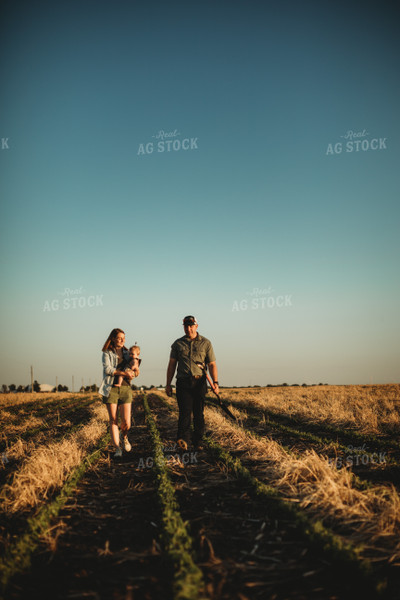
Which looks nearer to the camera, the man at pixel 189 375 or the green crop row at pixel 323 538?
the green crop row at pixel 323 538


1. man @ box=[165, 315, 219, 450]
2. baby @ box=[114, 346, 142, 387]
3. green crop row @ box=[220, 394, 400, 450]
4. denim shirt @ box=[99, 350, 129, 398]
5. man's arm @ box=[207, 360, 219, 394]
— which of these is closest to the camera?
denim shirt @ box=[99, 350, 129, 398]

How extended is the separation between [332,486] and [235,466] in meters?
1.91

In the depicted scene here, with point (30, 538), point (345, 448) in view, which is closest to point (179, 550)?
point (30, 538)

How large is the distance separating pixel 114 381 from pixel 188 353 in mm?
1626

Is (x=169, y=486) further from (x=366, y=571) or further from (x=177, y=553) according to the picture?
(x=366, y=571)

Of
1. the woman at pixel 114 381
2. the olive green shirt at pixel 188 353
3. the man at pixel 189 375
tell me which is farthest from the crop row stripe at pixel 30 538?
the olive green shirt at pixel 188 353

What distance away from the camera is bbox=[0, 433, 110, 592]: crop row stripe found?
2884mm

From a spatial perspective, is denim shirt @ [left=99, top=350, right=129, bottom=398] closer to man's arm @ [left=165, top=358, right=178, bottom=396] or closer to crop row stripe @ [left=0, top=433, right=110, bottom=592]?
man's arm @ [left=165, top=358, right=178, bottom=396]

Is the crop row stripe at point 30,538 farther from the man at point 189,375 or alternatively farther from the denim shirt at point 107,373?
the man at point 189,375

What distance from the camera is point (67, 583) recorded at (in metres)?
2.78

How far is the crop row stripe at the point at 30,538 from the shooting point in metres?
2.88

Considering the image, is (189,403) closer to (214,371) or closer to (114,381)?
(214,371)

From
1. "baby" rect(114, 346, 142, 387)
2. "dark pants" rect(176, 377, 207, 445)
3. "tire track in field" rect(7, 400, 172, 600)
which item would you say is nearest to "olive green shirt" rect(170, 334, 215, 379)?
"dark pants" rect(176, 377, 207, 445)

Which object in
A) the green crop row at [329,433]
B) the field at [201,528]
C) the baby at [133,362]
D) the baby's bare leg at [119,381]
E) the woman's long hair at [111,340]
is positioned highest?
the woman's long hair at [111,340]
